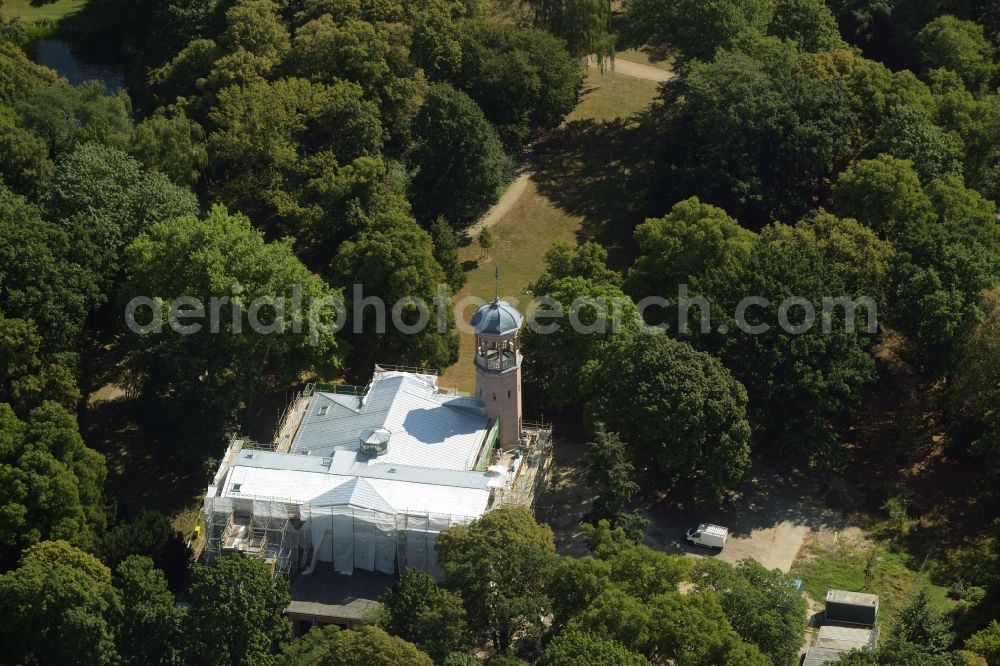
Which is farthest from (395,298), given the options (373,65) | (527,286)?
(373,65)

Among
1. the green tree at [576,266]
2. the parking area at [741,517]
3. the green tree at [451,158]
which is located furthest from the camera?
the green tree at [451,158]

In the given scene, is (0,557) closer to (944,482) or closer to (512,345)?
(512,345)

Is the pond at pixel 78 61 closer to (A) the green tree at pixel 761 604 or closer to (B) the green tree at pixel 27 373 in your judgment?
(B) the green tree at pixel 27 373

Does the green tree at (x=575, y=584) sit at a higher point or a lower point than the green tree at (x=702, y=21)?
lower

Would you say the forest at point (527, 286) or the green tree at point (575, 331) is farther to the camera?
the green tree at point (575, 331)

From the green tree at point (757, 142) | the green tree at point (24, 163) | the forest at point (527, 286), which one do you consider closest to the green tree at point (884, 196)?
the forest at point (527, 286)

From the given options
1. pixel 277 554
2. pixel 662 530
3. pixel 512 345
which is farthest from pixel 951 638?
pixel 277 554

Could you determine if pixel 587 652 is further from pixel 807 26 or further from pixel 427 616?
pixel 807 26

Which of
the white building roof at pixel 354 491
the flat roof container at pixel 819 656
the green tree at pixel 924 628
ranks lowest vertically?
the flat roof container at pixel 819 656
